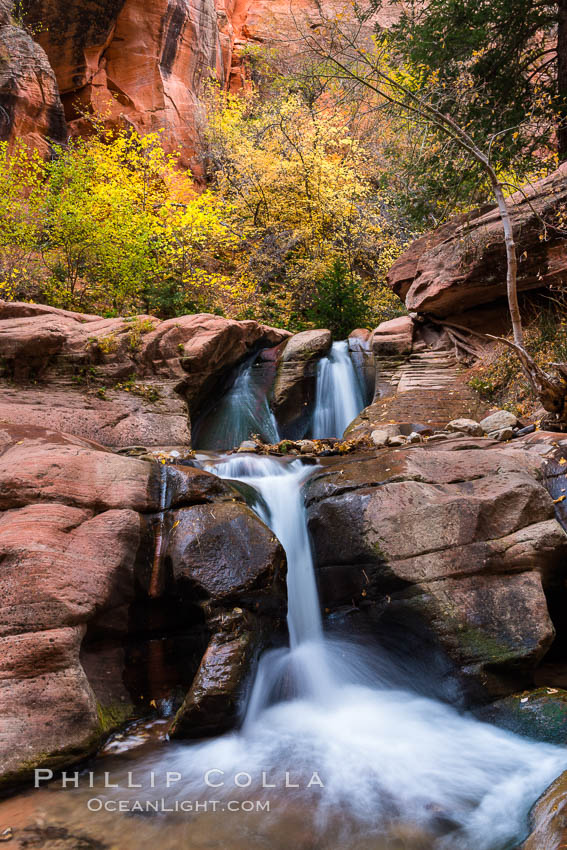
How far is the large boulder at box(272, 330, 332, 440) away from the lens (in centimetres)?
1139

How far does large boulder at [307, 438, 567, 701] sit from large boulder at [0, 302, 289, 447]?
4.17 meters

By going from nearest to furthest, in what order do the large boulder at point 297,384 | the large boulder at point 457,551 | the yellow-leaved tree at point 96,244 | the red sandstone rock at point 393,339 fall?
the large boulder at point 457,551 → the large boulder at point 297,384 → the red sandstone rock at point 393,339 → the yellow-leaved tree at point 96,244

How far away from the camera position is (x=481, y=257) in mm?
10359

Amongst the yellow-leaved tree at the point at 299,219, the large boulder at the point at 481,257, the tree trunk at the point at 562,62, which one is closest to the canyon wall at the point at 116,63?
the yellow-leaved tree at the point at 299,219

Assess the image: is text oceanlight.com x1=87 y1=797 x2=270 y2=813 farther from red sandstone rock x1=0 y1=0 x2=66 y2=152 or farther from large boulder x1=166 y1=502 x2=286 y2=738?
red sandstone rock x1=0 y1=0 x2=66 y2=152

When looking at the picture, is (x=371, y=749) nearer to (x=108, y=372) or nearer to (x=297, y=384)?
(x=108, y=372)

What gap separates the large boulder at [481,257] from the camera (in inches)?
376

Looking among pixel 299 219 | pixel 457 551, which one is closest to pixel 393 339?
pixel 457 551

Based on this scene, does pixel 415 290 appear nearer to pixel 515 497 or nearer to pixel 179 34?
pixel 515 497

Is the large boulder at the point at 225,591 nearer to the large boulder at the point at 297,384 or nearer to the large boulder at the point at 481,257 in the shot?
the large boulder at the point at 297,384

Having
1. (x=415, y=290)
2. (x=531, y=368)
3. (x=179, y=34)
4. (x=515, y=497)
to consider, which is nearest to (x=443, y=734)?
(x=515, y=497)

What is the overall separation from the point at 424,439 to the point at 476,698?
13.0ft

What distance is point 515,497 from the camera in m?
5.23

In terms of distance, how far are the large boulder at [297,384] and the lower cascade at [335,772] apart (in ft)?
20.7
